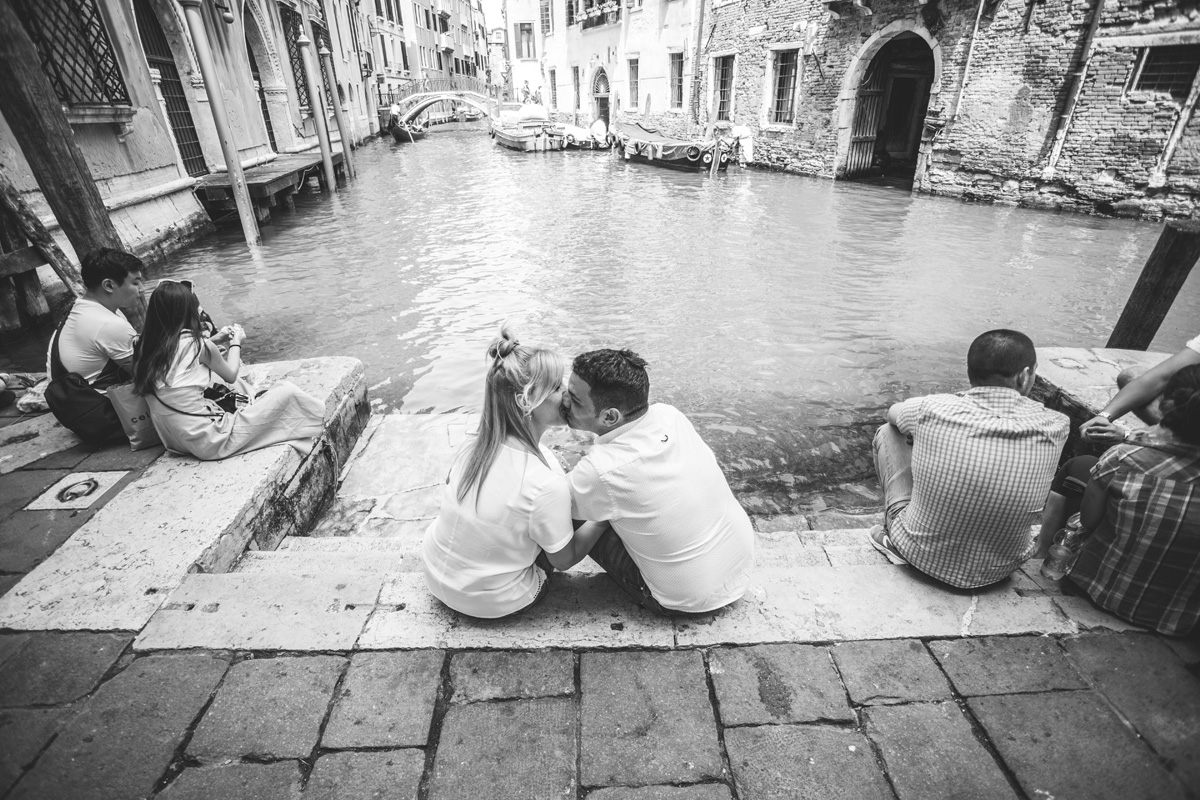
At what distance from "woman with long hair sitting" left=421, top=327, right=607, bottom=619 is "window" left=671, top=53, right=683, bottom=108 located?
22.5 metres

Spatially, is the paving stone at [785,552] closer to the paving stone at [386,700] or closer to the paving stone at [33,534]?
the paving stone at [386,700]

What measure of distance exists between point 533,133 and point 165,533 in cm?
2309

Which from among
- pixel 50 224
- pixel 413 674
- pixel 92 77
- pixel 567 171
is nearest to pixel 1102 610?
pixel 413 674

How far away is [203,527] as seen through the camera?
2.38 m

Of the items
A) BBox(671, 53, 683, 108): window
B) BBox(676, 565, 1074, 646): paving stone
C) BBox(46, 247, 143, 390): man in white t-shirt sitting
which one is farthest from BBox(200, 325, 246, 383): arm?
BBox(671, 53, 683, 108): window

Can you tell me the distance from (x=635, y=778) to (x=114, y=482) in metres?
2.78

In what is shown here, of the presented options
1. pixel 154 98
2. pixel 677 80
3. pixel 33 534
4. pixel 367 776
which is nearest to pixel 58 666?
pixel 33 534

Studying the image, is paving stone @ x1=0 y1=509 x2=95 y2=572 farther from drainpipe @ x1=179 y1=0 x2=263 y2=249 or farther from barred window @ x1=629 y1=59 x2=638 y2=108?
barred window @ x1=629 y1=59 x2=638 y2=108

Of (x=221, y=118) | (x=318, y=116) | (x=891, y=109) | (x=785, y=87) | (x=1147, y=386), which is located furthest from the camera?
(x=785, y=87)

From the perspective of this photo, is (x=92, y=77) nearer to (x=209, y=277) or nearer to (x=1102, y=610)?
(x=209, y=277)

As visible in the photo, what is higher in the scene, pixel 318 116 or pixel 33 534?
pixel 318 116

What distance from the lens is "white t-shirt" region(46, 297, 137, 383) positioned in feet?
9.93

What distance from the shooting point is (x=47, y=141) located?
154 inches

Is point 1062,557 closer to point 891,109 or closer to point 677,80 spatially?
point 891,109
